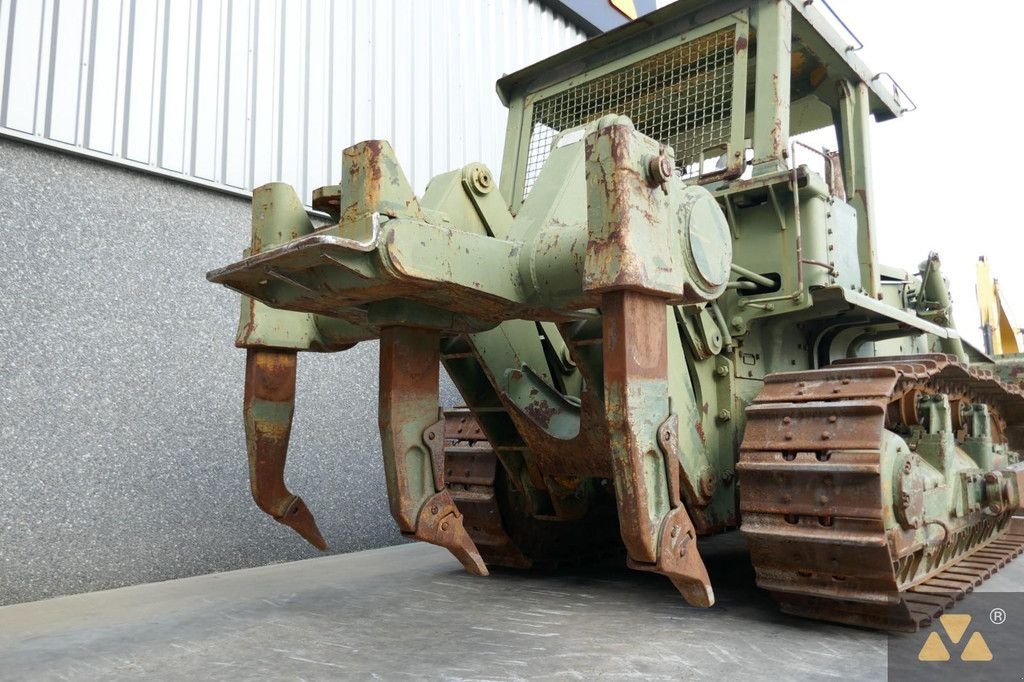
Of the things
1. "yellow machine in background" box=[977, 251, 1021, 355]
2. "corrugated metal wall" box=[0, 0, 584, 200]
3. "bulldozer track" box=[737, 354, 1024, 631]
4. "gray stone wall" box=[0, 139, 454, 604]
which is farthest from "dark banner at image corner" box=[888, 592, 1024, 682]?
"yellow machine in background" box=[977, 251, 1021, 355]

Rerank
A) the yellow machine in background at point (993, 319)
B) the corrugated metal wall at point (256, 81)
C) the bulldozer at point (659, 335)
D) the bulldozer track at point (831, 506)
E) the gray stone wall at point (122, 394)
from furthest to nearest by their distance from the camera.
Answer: the yellow machine in background at point (993, 319)
the corrugated metal wall at point (256, 81)
the gray stone wall at point (122, 394)
the bulldozer track at point (831, 506)
the bulldozer at point (659, 335)

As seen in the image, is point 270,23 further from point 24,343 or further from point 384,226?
point 384,226

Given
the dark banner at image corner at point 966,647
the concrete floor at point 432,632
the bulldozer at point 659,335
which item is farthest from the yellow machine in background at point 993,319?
the dark banner at image corner at point 966,647

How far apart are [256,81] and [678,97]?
304 centimetres

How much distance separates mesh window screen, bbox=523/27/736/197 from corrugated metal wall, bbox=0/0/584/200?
2.15 metres

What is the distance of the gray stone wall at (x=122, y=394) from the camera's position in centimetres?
430

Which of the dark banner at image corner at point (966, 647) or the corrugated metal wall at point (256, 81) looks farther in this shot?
the corrugated metal wall at point (256, 81)

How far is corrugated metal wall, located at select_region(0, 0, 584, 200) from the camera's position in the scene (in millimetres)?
4566

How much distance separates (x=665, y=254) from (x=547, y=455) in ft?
4.64

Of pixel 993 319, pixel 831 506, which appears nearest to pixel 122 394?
pixel 831 506

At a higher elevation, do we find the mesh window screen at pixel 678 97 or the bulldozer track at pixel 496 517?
the mesh window screen at pixel 678 97

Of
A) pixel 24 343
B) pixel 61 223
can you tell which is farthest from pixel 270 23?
pixel 24 343

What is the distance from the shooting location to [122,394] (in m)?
4.71

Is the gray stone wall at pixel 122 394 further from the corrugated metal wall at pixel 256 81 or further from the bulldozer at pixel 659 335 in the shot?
the bulldozer at pixel 659 335
